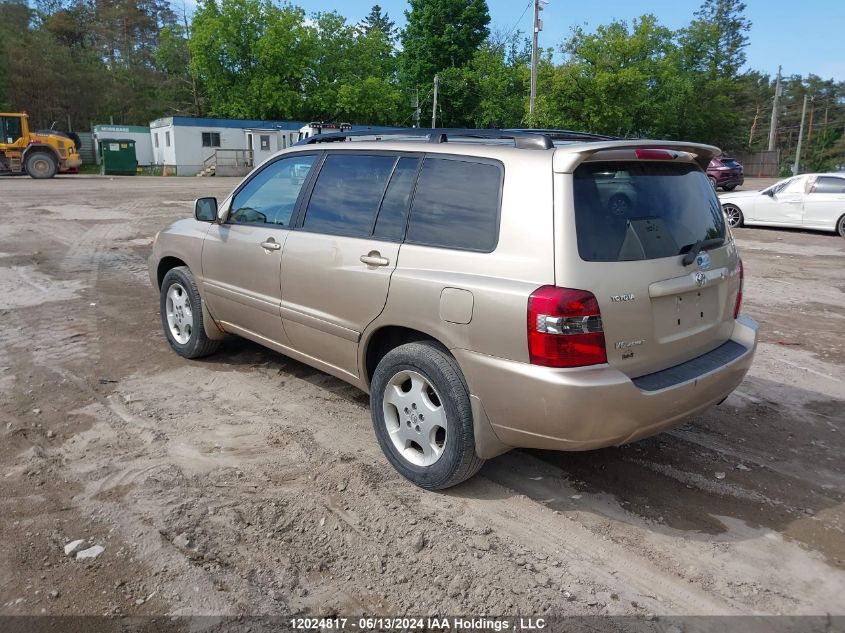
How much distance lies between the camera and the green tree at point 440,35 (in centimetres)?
5794

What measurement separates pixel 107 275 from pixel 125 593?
7454 mm

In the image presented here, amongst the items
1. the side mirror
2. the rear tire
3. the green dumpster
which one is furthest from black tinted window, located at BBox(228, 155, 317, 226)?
the green dumpster

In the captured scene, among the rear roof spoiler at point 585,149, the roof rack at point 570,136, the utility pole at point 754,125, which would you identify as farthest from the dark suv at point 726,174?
the utility pole at point 754,125

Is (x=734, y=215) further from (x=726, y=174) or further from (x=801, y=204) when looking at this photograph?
(x=726, y=174)

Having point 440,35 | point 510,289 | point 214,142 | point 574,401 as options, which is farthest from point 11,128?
point 440,35

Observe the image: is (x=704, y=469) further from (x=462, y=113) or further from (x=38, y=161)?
(x=462, y=113)

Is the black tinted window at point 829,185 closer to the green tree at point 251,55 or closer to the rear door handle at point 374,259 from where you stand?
the rear door handle at point 374,259

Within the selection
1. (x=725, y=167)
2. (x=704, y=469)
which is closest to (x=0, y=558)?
(x=704, y=469)

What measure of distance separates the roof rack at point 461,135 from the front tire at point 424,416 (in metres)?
1.16

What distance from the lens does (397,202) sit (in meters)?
3.81

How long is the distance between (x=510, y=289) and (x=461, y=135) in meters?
1.18

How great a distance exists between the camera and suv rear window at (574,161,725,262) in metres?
3.13

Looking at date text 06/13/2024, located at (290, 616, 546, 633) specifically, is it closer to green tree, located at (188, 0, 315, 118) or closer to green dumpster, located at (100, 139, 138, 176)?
green dumpster, located at (100, 139, 138, 176)

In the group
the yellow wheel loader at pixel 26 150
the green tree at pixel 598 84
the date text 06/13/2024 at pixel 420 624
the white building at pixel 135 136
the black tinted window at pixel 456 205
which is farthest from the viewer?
the white building at pixel 135 136
